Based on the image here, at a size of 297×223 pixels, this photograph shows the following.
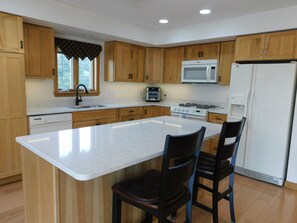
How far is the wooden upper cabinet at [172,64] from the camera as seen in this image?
462 cm

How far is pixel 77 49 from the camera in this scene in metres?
3.97

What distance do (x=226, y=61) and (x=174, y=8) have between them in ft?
4.73

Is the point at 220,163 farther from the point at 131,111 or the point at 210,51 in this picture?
the point at 210,51

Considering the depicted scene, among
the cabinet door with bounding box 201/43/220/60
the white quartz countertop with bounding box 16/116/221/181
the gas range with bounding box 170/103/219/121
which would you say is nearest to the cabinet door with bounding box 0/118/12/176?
the white quartz countertop with bounding box 16/116/221/181

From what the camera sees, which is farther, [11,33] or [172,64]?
[172,64]

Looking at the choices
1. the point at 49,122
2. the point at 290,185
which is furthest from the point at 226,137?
the point at 49,122

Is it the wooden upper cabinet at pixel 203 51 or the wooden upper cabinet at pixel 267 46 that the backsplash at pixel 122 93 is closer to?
the wooden upper cabinet at pixel 203 51

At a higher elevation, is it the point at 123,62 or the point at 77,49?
the point at 77,49

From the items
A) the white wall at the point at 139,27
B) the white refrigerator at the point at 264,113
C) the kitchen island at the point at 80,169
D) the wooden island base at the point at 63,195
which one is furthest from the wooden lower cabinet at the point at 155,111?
the wooden island base at the point at 63,195

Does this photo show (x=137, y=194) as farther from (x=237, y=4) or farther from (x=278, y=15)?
(x=278, y=15)

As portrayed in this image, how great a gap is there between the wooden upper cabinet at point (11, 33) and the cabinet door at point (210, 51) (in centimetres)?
308

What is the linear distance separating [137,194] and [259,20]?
3.12m

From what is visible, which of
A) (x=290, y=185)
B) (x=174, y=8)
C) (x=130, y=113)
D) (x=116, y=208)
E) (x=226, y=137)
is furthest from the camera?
(x=130, y=113)

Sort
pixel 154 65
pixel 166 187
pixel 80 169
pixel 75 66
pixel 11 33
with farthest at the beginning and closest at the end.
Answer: pixel 154 65 < pixel 75 66 < pixel 11 33 < pixel 166 187 < pixel 80 169
